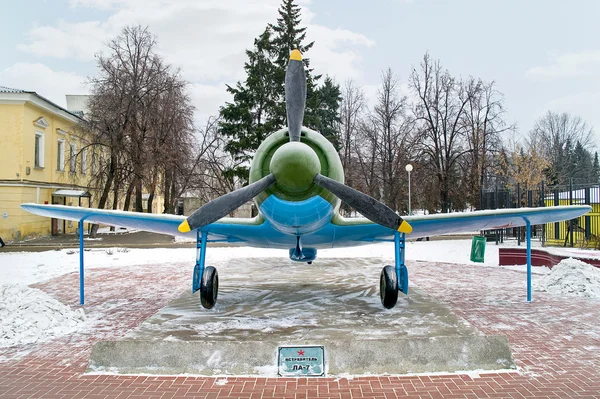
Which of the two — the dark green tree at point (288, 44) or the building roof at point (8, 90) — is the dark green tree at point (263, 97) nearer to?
the dark green tree at point (288, 44)

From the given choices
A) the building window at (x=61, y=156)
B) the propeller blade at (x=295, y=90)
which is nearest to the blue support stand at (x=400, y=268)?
the propeller blade at (x=295, y=90)

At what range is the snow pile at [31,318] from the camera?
216 inches

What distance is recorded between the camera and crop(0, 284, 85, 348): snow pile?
549cm

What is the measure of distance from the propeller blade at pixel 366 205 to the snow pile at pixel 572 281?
5.51m

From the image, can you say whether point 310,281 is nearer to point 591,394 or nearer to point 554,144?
point 591,394

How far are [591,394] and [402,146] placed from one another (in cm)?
2654

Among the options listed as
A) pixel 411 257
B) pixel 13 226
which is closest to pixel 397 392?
pixel 411 257

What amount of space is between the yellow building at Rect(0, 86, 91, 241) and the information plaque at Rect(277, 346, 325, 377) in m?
24.4

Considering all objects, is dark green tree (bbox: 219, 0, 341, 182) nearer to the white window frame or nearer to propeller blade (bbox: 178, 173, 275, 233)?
the white window frame

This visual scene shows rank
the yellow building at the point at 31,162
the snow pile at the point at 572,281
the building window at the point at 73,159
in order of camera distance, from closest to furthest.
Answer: the snow pile at the point at 572,281, the yellow building at the point at 31,162, the building window at the point at 73,159

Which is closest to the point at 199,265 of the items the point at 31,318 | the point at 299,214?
the point at 299,214

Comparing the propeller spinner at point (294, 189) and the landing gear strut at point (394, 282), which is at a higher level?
the propeller spinner at point (294, 189)

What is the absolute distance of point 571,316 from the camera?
6.65 m

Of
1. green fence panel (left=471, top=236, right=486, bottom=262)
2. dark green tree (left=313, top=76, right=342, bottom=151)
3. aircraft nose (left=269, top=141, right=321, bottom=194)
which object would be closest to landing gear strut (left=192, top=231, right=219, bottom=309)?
aircraft nose (left=269, top=141, right=321, bottom=194)
